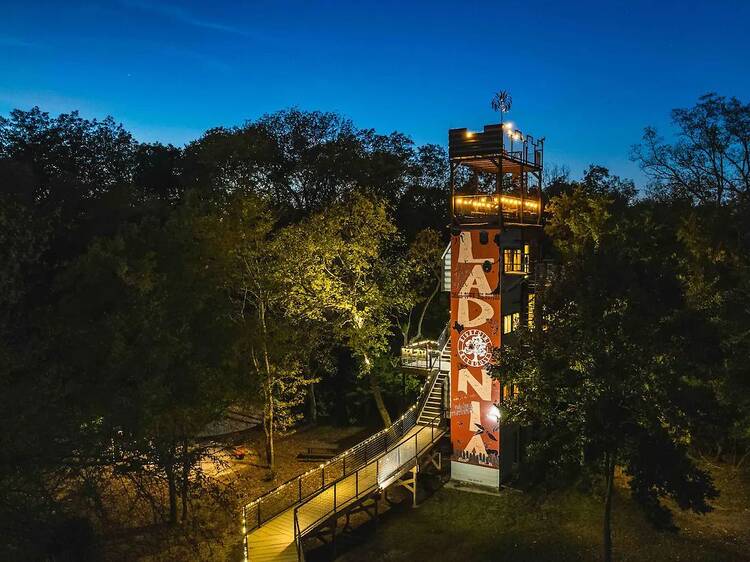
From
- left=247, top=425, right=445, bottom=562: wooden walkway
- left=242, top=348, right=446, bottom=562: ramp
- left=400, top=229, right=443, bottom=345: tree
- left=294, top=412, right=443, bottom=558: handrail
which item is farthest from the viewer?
left=400, top=229, right=443, bottom=345: tree

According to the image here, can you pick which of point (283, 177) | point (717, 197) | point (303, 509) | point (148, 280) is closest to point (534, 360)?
point (303, 509)

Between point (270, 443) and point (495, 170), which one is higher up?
point (495, 170)

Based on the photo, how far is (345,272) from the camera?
24.1 metres

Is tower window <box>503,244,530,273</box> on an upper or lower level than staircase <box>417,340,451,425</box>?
upper

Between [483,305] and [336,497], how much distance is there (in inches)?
308

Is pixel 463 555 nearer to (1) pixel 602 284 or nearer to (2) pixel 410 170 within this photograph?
(1) pixel 602 284

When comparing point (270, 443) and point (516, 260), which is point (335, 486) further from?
point (516, 260)

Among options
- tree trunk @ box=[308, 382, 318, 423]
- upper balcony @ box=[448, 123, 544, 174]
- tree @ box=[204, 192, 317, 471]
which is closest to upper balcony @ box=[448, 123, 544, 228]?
upper balcony @ box=[448, 123, 544, 174]

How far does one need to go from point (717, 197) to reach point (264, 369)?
69.5 ft

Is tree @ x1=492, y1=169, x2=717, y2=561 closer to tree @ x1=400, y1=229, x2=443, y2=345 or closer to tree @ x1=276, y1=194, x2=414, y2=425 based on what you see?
tree @ x1=276, y1=194, x2=414, y2=425

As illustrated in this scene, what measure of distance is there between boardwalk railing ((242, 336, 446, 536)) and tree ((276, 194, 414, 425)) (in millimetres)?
2774

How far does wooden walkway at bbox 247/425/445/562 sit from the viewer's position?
51.3 feet

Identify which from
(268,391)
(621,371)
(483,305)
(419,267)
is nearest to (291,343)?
(268,391)

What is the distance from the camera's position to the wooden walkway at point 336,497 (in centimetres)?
1562
